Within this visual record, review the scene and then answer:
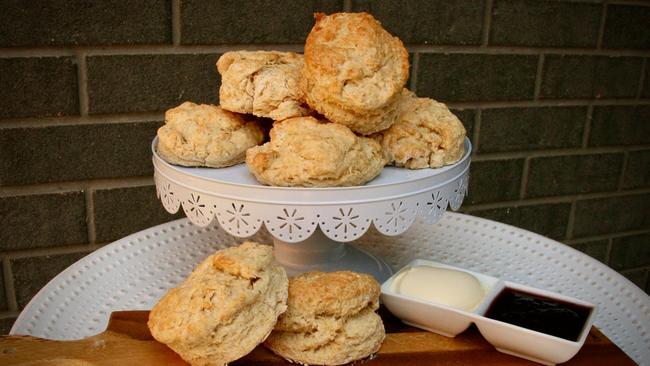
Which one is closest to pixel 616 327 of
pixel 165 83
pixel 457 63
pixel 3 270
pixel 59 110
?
pixel 457 63

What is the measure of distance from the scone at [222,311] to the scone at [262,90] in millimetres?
263

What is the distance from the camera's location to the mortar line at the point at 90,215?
1679 millimetres

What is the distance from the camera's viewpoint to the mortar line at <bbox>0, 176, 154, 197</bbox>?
1602 mm

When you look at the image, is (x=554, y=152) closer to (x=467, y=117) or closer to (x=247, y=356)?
(x=467, y=117)

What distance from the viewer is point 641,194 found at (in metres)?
2.45

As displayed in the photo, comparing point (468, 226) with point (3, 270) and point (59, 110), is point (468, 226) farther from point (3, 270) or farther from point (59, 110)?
point (3, 270)

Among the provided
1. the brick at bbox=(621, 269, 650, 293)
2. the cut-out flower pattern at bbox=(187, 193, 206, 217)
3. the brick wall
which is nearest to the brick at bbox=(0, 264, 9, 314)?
the brick wall

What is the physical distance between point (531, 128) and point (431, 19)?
1.85ft

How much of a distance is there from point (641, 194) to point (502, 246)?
1312 millimetres

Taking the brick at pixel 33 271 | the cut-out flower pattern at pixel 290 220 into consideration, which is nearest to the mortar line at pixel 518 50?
the cut-out flower pattern at pixel 290 220

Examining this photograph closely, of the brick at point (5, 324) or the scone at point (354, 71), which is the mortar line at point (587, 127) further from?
the brick at point (5, 324)

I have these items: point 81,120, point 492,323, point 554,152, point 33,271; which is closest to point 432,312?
point 492,323

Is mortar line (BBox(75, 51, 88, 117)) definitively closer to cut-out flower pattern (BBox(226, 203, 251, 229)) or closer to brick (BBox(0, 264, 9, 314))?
brick (BBox(0, 264, 9, 314))

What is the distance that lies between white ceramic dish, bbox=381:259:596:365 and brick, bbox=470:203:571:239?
1.12 m
